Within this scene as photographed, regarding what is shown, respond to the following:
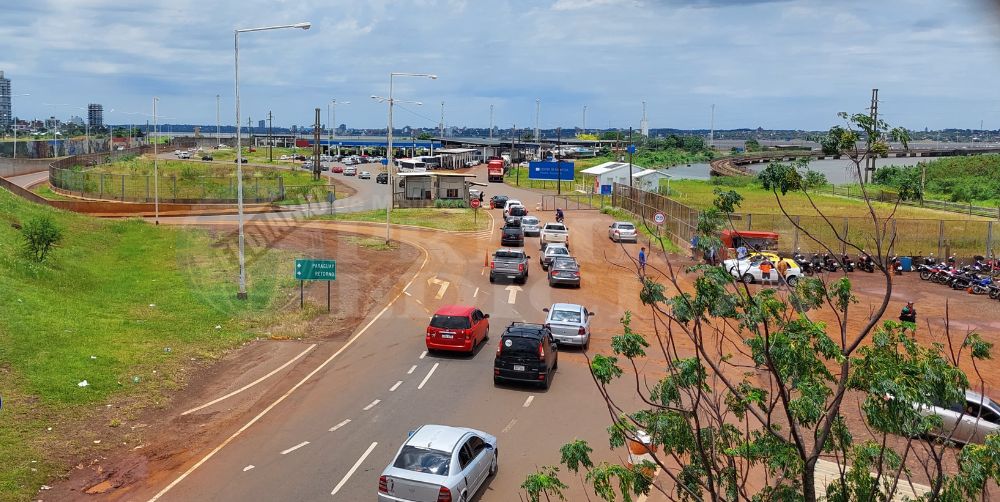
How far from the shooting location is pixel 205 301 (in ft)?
96.3

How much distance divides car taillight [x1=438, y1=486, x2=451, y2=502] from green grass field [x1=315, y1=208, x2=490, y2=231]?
42622mm

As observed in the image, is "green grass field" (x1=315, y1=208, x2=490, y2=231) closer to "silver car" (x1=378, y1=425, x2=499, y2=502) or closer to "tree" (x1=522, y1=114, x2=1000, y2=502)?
"silver car" (x1=378, y1=425, x2=499, y2=502)

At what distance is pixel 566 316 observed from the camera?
81.6 ft

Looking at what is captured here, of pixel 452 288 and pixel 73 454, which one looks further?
pixel 452 288

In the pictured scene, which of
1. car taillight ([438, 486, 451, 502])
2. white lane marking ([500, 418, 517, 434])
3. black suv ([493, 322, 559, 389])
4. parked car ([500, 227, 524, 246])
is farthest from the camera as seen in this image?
parked car ([500, 227, 524, 246])

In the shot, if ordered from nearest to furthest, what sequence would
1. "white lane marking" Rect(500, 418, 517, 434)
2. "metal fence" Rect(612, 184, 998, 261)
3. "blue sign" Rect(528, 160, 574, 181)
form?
1. "white lane marking" Rect(500, 418, 517, 434)
2. "metal fence" Rect(612, 184, 998, 261)
3. "blue sign" Rect(528, 160, 574, 181)

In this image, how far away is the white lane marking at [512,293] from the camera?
3266 cm

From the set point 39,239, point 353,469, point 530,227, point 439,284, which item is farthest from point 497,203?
point 353,469

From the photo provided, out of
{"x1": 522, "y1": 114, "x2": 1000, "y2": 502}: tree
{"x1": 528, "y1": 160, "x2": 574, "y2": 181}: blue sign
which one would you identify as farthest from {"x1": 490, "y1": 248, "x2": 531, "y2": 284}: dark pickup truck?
{"x1": 528, "y1": 160, "x2": 574, "y2": 181}: blue sign

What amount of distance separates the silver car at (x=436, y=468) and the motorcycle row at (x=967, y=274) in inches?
1176

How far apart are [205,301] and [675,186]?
77.2 m

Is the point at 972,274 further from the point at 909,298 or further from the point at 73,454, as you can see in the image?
the point at 73,454

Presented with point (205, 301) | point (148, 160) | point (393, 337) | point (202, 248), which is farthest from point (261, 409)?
point (148, 160)

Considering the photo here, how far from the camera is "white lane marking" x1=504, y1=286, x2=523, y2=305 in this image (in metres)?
32.7
